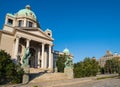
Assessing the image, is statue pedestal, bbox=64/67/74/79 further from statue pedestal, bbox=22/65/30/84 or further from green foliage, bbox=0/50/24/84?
green foliage, bbox=0/50/24/84

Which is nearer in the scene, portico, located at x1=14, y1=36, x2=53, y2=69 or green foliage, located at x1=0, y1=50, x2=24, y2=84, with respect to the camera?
green foliage, located at x1=0, y1=50, x2=24, y2=84

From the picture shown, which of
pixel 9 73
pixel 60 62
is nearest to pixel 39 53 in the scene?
pixel 60 62

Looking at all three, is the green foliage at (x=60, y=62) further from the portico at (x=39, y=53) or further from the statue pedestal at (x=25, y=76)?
the statue pedestal at (x=25, y=76)

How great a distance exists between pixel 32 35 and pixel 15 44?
467cm

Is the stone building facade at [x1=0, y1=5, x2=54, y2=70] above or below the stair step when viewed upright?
above

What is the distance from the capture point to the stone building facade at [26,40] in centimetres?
3803

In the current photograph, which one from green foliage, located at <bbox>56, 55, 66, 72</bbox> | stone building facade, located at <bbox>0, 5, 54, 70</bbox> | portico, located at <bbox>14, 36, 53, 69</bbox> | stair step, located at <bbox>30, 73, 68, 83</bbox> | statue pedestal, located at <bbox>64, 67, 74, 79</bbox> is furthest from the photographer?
green foliage, located at <bbox>56, 55, 66, 72</bbox>

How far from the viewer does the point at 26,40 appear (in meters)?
38.9

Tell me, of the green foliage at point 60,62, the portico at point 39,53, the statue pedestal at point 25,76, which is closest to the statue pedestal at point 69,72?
the statue pedestal at point 25,76

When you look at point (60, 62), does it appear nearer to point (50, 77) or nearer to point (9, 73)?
point (50, 77)

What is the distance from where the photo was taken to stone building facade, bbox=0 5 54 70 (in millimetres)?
38031

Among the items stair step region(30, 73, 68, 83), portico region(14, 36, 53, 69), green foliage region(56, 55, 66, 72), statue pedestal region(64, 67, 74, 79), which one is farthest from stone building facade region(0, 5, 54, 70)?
statue pedestal region(64, 67, 74, 79)

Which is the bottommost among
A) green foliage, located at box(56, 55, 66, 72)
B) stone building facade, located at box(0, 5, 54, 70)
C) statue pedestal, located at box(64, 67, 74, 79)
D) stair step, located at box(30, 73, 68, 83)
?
stair step, located at box(30, 73, 68, 83)

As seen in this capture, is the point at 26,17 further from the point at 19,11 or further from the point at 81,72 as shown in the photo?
the point at 81,72
